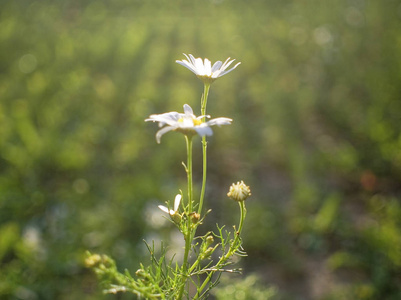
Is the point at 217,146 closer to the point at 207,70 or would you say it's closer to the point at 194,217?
the point at 207,70

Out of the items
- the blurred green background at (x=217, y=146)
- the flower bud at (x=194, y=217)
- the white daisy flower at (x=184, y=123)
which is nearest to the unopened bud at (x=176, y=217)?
the flower bud at (x=194, y=217)

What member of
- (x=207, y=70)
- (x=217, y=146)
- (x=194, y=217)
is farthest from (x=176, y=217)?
(x=217, y=146)

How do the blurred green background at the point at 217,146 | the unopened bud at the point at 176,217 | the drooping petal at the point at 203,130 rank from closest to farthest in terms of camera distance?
the drooping petal at the point at 203,130 → the unopened bud at the point at 176,217 → the blurred green background at the point at 217,146

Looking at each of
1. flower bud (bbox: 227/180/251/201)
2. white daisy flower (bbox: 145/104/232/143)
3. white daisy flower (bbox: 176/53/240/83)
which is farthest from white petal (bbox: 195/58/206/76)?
flower bud (bbox: 227/180/251/201)

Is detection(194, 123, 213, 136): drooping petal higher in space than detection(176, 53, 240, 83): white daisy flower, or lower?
lower

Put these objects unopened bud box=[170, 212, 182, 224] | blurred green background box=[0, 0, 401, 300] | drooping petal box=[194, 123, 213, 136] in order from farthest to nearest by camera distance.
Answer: blurred green background box=[0, 0, 401, 300]
unopened bud box=[170, 212, 182, 224]
drooping petal box=[194, 123, 213, 136]

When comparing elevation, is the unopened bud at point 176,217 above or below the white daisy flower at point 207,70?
below

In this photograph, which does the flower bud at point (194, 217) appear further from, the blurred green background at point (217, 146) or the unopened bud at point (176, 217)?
the blurred green background at point (217, 146)

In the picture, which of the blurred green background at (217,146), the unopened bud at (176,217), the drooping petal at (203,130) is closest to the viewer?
the drooping petal at (203,130)

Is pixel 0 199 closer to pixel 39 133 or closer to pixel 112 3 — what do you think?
pixel 39 133

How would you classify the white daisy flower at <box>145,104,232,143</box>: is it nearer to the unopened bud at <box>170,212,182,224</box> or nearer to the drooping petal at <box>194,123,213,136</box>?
the drooping petal at <box>194,123,213,136</box>
